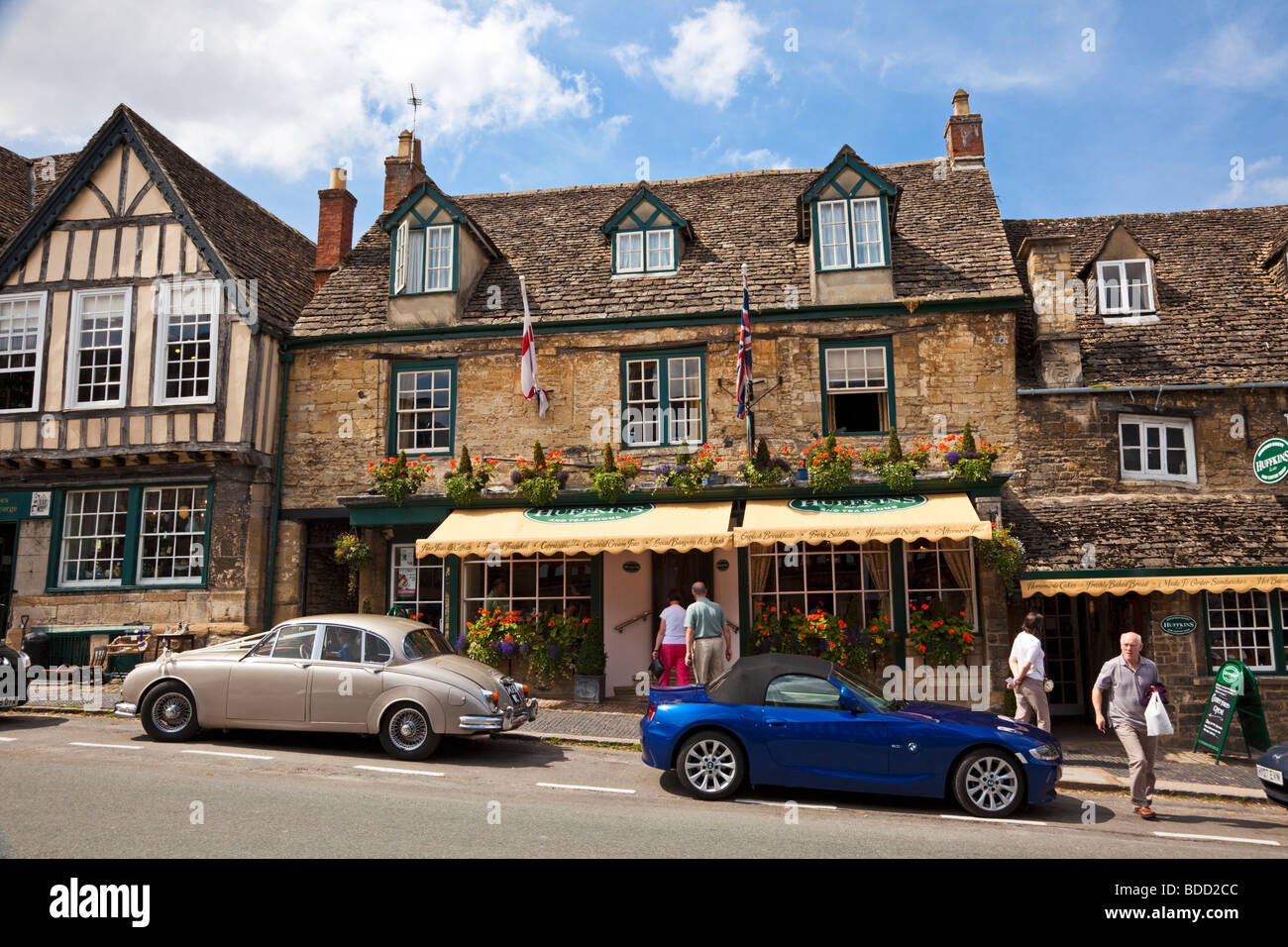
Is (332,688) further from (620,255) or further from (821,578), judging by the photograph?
(620,255)

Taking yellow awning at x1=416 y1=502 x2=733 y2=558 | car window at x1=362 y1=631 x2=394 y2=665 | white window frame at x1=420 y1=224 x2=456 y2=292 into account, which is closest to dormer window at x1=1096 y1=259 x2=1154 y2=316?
yellow awning at x1=416 y1=502 x2=733 y2=558

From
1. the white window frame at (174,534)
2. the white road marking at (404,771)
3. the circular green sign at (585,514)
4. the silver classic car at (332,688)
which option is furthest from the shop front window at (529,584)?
the white road marking at (404,771)

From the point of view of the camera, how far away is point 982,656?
44.1 feet

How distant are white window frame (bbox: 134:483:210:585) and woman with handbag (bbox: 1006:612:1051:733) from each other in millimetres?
13132

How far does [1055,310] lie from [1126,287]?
7.60 feet

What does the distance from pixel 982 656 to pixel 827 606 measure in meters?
2.48

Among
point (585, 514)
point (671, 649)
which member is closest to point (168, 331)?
point (585, 514)

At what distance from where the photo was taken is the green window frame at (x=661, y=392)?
15.0 metres

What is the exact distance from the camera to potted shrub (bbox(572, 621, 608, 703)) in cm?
1366

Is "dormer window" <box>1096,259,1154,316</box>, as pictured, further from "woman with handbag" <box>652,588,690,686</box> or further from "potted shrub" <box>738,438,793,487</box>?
"woman with handbag" <box>652,588,690,686</box>

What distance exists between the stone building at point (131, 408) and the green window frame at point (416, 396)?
2221mm

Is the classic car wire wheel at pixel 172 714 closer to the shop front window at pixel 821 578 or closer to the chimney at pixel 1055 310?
the shop front window at pixel 821 578
